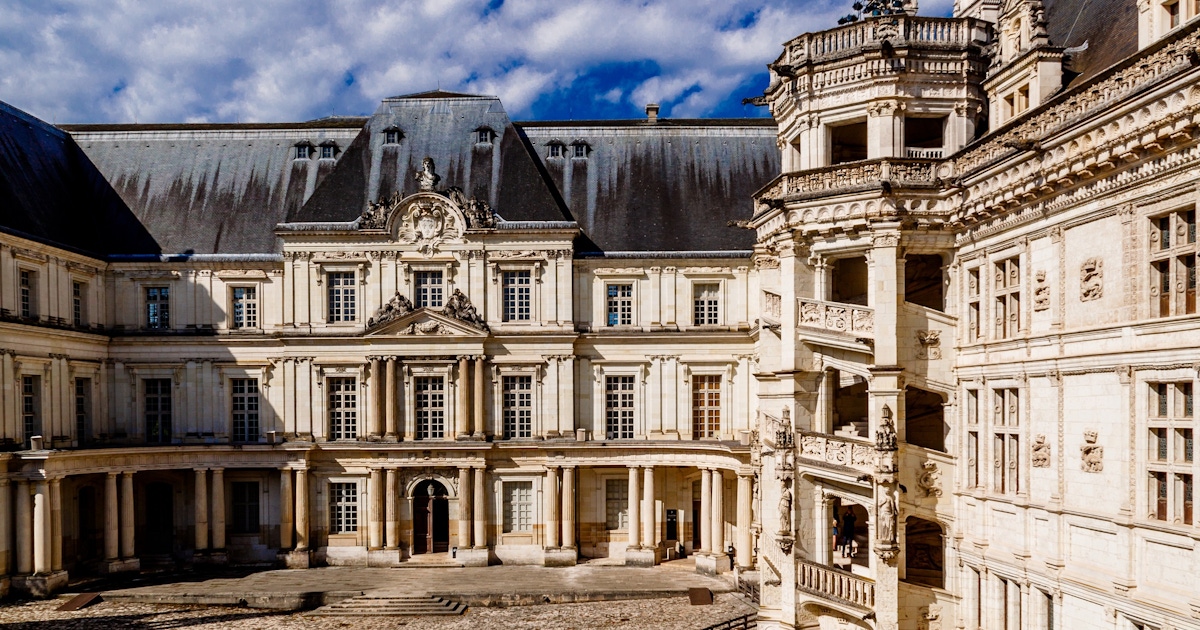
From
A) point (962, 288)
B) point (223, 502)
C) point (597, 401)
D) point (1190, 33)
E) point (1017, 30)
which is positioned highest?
point (1017, 30)

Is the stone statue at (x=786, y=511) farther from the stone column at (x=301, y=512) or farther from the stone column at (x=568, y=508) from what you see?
the stone column at (x=301, y=512)

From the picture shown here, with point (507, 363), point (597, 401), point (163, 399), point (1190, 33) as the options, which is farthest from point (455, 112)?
point (1190, 33)

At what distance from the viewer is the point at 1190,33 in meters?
13.3

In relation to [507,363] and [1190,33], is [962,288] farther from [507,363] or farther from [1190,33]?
[507,363]

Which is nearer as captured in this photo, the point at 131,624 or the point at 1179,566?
the point at 1179,566

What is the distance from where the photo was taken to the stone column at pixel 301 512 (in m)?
37.3

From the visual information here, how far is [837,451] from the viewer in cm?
2202

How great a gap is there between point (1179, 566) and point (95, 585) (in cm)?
3466

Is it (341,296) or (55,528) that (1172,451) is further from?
(55,528)

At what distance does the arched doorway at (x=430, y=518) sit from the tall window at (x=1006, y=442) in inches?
968

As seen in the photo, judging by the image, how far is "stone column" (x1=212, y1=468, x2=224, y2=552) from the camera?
37.4 meters

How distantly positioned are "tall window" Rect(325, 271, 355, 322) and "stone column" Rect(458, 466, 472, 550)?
319 inches

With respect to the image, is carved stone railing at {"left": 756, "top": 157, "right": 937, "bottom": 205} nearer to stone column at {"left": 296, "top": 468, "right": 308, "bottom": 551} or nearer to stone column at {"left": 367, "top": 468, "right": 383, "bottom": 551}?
stone column at {"left": 367, "top": 468, "right": 383, "bottom": 551}

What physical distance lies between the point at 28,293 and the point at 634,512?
2484 cm
